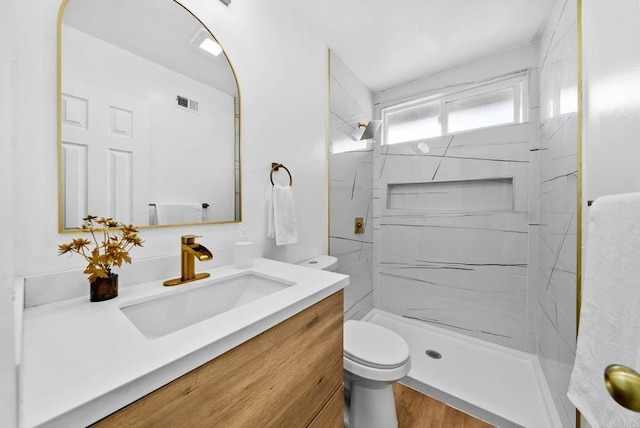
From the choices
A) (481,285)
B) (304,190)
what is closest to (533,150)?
(481,285)

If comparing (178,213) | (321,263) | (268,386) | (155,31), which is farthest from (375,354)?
(155,31)

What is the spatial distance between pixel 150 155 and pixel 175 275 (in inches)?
17.9

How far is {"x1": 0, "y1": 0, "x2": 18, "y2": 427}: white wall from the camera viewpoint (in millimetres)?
194

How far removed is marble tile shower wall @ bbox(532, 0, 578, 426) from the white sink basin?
4.30 feet

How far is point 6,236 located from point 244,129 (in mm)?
1050

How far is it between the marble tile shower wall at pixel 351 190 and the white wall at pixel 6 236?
160 cm

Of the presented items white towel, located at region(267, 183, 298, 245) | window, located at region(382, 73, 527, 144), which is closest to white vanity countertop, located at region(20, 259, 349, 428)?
white towel, located at region(267, 183, 298, 245)

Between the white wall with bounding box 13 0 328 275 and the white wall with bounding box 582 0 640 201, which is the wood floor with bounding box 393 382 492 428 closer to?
the white wall with bounding box 13 0 328 275

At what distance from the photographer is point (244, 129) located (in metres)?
1.16

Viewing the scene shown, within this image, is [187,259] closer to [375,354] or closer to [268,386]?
[268,386]

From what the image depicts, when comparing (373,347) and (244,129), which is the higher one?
(244,129)

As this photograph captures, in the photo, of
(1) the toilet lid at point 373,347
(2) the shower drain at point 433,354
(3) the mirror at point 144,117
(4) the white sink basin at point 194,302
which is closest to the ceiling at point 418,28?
(3) the mirror at point 144,117

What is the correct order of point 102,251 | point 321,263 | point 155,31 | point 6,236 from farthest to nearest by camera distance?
→ point 321,263 → point 155,31 → point 102,251 → point 6,236

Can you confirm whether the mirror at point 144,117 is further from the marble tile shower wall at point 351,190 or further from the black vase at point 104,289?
the marble tile shower wall at point 351,190
